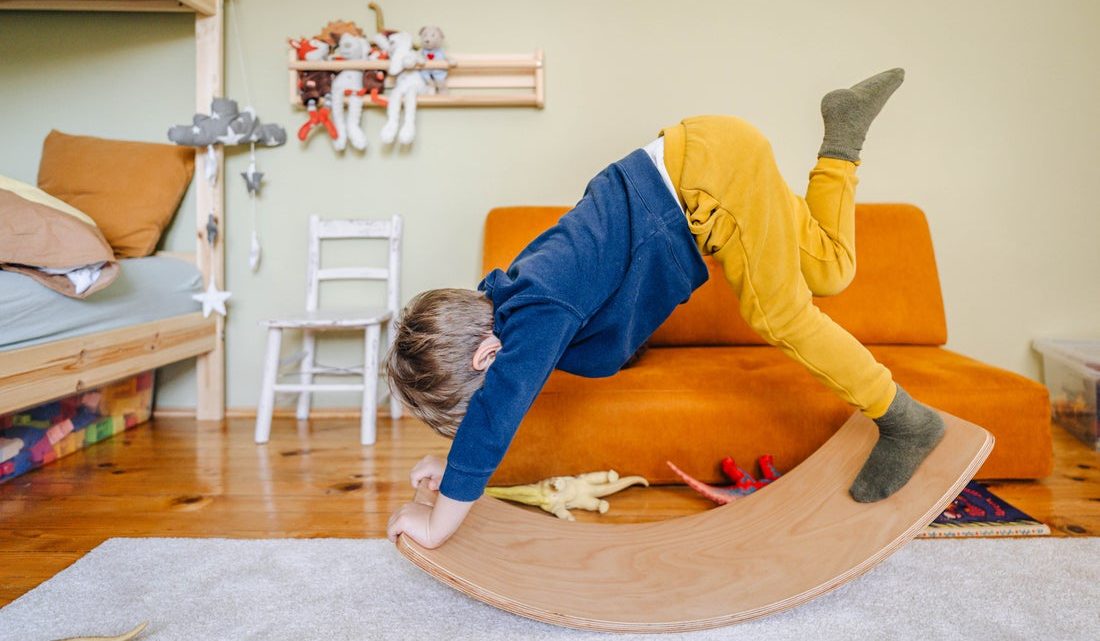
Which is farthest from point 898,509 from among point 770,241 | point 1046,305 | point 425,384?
point 1046,305

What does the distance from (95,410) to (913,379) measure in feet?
7.92

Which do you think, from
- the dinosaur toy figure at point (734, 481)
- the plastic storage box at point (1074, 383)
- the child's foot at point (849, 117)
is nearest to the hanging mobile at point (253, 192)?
the dinosaur toy figure at point (734, 481)

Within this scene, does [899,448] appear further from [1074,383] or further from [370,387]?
[370,387]

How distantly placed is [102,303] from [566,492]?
1.41 meters

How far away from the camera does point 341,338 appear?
8.84ft

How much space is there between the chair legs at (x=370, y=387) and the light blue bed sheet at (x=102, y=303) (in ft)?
2.23

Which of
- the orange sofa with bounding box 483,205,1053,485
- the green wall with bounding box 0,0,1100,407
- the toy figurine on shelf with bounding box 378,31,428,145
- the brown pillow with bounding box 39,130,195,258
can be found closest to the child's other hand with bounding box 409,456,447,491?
the orange sofa with bounding box 483,205,1053,485

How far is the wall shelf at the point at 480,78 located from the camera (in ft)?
8.21

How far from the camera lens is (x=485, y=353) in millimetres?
1187

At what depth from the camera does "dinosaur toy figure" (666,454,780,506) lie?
5.52ft

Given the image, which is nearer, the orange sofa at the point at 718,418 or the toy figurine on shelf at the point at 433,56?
the orange sofa at the point at 718,418

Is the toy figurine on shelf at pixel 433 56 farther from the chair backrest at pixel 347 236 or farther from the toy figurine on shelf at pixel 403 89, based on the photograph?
the chair backrest at pixel 347 236

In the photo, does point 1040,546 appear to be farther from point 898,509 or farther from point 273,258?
point 273,258

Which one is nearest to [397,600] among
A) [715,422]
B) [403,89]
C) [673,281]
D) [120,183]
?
[673,281]
